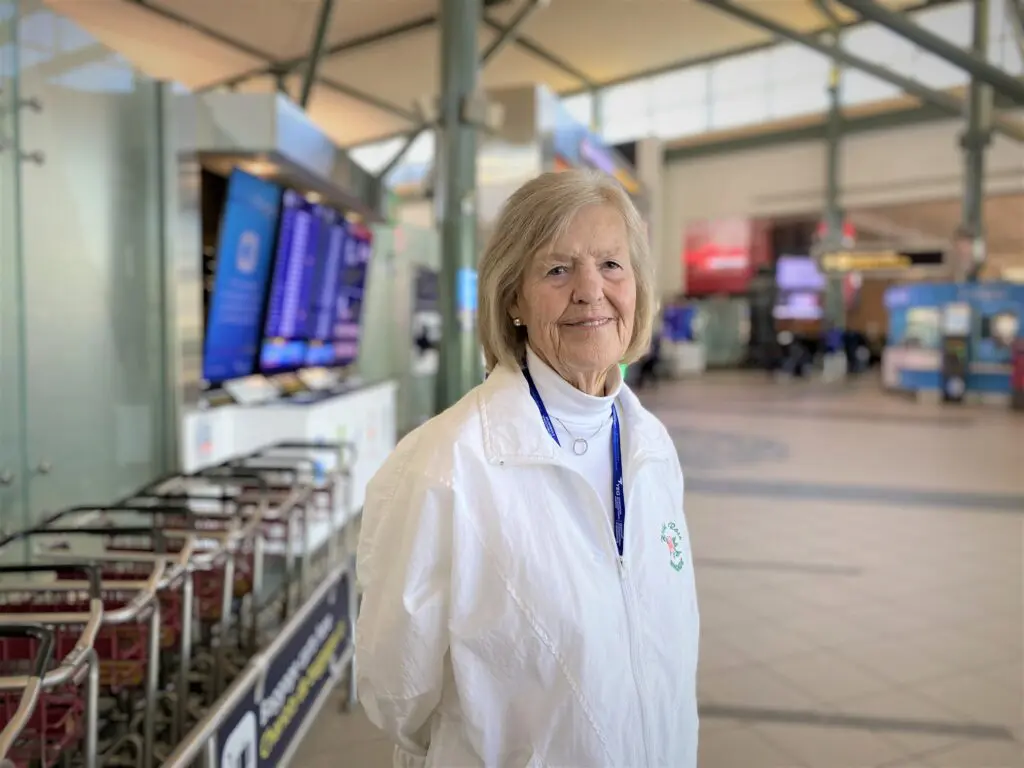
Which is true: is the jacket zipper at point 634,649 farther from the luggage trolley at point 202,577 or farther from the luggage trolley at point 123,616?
the luggage trolley at point 202,577

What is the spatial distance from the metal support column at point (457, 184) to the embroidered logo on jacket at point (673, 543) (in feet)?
16.5

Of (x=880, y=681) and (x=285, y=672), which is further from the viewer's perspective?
(x=880, y=681)

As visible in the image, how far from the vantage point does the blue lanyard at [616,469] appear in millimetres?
1331

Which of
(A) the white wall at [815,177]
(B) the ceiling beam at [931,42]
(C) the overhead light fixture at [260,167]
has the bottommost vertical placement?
(C) the overhead light fixture at [260,167]

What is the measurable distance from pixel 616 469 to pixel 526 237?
420mm

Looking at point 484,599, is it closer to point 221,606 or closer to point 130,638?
point 130,638

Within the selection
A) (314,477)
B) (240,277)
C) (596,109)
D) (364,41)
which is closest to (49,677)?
(314,477)

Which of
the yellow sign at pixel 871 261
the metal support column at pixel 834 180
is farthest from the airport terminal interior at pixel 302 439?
the yellow sign at pixel 871 261

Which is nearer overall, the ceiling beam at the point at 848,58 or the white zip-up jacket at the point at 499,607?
the white zip-up jacket at the point at 499,607

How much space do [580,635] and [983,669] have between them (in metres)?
3.32

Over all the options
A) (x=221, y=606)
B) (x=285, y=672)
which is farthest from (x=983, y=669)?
(x=221, y=606)

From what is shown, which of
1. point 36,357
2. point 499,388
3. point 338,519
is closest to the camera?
point 499,388

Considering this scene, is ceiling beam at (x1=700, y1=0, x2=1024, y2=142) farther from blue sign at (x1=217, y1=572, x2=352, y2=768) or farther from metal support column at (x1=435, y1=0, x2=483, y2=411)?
blue sign at (x1=217, y1=572, x2=352, y2=768)

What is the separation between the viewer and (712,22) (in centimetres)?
1730
